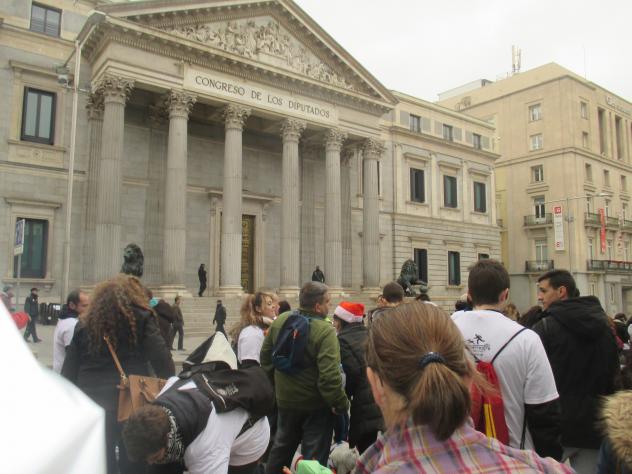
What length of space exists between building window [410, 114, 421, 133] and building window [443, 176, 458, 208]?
394 centimetres

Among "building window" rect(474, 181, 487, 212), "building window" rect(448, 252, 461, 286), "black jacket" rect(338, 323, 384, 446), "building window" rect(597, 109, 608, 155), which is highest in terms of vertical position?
"building window" rect(597, 109, 608, 155)

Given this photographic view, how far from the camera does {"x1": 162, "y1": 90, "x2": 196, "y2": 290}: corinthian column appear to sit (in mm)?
21234

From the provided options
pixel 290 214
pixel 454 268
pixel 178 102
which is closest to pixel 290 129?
pixel 290 214

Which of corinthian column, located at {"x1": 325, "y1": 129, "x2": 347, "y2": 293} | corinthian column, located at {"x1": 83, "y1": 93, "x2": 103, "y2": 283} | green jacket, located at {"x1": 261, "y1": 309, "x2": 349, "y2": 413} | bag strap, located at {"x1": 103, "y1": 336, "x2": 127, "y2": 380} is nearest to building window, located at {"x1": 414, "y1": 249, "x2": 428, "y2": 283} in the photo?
corinthian column, located at {"x1": 325, "y1": 129, "x2": 347, "y2": 293}

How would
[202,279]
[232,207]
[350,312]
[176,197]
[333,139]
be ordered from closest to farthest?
[350,312] < [176,197] < [232,207] < [202,279] < [333,139]

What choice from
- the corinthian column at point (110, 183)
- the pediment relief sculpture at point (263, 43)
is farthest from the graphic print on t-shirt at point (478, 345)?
the pediment relief sculpture at point (263, 43)

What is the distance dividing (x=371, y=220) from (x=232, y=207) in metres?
8.32

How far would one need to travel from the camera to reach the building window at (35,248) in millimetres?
21047

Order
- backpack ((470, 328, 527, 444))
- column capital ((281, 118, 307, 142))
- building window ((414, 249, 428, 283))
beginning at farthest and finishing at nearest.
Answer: building window ((414, 249, 428, 283))
column capital ((281, 118, 307, 142))
backpack ((470, 328, 527, 444))

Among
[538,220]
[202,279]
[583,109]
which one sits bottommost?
[202,279]

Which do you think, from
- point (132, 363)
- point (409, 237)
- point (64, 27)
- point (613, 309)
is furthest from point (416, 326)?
point (613, 309)

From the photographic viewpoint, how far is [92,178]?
2188 cm

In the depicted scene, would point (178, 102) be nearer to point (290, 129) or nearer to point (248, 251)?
point (290, 129)

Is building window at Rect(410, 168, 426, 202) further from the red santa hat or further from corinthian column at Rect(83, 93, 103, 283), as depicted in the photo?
the red santa hat
